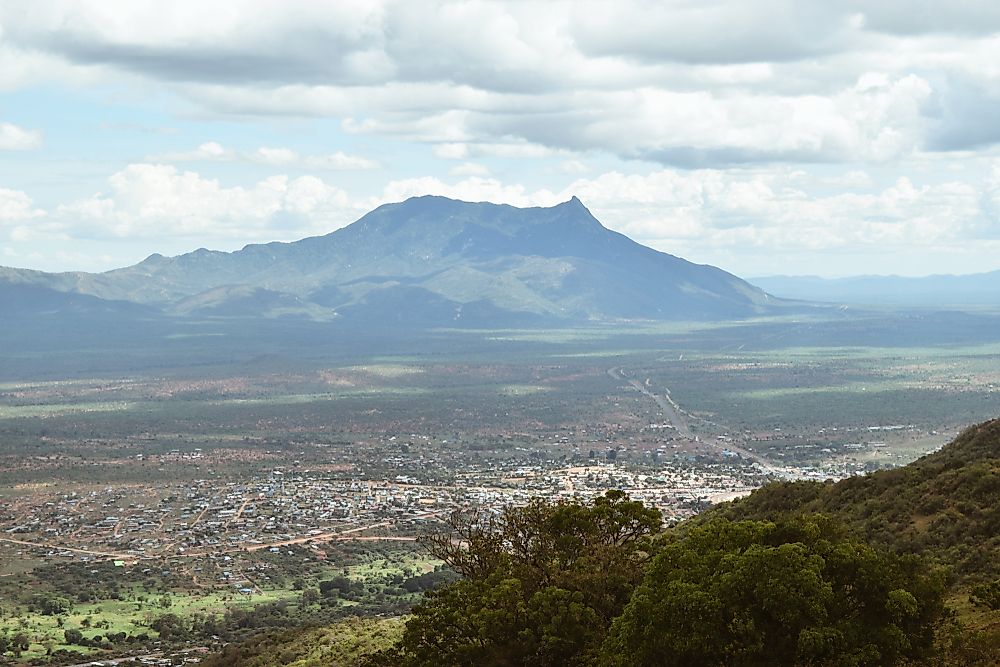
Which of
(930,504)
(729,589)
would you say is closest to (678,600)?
(729,589)

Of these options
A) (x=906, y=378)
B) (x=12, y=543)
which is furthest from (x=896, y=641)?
(x=906, y=378)

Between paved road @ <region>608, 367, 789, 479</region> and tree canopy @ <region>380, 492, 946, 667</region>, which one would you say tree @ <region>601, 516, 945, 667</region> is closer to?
tree canopy @ <region>380, 492, 946, 667</region>

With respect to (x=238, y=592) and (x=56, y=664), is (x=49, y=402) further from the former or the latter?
(x=56, y=664)

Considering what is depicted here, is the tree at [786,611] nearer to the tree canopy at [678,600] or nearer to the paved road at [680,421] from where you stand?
the tree canopy at [678,600]

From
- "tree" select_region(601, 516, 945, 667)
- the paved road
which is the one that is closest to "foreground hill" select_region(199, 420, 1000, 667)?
"tree" select_region(601, 516, 945, 667)

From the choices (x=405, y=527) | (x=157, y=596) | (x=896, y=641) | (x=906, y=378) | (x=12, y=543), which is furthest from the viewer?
(x=906, y=378)
